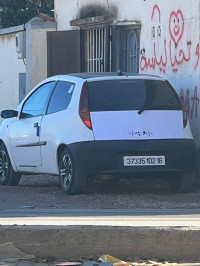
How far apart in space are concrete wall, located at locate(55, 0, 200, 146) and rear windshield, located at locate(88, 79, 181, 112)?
5.60 ft

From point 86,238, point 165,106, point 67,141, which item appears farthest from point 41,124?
point 86,238

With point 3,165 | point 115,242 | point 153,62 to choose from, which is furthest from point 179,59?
point 115,242

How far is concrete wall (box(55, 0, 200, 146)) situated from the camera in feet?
41.4

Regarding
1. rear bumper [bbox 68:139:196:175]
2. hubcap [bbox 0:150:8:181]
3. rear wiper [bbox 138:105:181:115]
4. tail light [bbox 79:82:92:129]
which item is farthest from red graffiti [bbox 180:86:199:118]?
hubcap [bbox 0:150:8:181]

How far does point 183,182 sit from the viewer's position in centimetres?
1086

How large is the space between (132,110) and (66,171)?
1136 millimetres

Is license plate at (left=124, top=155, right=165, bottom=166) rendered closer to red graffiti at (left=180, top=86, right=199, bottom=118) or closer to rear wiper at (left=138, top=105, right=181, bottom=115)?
rear wiper at (left=138, top=105, right=181, bottom=115)

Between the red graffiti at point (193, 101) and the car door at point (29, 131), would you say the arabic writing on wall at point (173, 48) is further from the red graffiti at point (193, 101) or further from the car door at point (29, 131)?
the car door at point (29, 131)

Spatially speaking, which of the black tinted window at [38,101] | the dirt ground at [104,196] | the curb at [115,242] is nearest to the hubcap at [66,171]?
the dirt ground at [104,196]

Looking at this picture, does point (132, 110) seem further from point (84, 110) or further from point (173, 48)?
point (173, 48)

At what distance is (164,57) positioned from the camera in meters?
13.8

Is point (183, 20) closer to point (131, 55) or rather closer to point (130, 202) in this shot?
point (131, 55)

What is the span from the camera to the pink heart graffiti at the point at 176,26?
1315cm

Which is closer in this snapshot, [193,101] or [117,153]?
[117,153]
